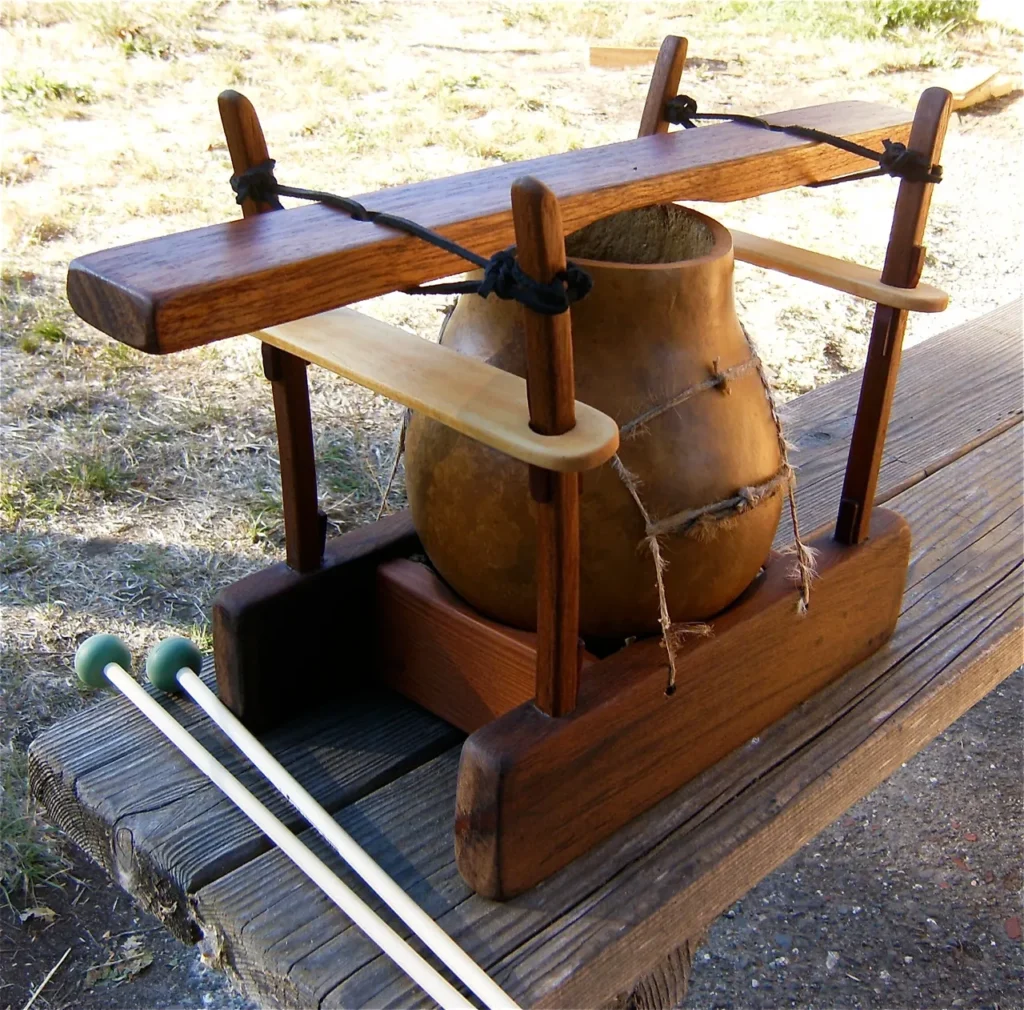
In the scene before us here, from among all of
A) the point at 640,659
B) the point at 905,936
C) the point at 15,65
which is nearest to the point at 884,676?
the point at 640,659

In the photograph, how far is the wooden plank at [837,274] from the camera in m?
0.92

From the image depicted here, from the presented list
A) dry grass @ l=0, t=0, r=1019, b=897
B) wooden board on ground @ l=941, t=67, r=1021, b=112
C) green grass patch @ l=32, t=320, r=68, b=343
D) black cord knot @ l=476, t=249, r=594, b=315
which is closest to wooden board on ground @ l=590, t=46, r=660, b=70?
dry grass @ l=0, t=0, r=1019, b=897

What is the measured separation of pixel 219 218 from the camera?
10.5 ft

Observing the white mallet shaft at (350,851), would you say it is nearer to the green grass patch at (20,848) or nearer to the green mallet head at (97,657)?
the green mallet head at (97,657)

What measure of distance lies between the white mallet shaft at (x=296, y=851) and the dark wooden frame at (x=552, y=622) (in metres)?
0.06

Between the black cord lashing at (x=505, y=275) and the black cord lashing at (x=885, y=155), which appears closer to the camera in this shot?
the black cord lashing at (x=505, y=275)

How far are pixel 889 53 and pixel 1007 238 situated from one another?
1.69m

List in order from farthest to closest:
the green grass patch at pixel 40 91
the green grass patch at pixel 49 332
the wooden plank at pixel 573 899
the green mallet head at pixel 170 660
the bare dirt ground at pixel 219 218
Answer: the green grass patch at pixel 40 91 → the green grass patch at pixel 49 332 → the bare dirt ground at pixel 219 218 → the green mallet head at pixel 170 660 → the wooden plank at pixel 573 899

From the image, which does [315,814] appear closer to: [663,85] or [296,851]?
[296,851]

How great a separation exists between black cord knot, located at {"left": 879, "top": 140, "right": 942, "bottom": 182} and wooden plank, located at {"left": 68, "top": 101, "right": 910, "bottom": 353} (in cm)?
5

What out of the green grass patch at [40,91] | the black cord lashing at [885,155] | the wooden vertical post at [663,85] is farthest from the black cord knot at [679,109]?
the green grass patch at [40,91]

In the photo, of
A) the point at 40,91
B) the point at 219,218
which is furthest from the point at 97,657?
the point at 40,91

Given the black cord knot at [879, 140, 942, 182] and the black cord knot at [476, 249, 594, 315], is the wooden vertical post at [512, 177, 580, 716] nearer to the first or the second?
the black cord knot at [476, 249, 594, 315]

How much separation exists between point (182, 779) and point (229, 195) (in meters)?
2.67
